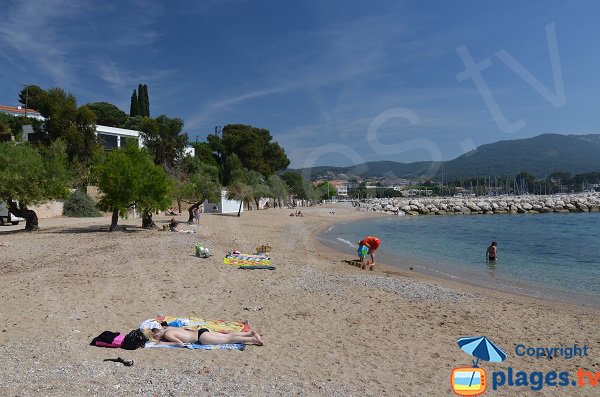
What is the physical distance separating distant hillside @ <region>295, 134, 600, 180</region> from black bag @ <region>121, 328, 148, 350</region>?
372ft

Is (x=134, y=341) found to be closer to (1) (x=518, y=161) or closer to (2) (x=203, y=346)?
(2) (x=203, y=346)

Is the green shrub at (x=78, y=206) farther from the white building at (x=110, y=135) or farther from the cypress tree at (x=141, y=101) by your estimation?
the cypress tree at (x=141, y=101)

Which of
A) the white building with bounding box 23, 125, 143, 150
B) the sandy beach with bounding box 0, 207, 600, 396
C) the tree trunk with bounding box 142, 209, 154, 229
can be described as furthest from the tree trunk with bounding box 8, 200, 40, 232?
the white building with bounding box 23, 125, 143, 150

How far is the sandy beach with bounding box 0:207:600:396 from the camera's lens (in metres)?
5.67

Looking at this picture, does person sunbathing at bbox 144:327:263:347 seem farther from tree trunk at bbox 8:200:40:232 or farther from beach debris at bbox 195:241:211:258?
tree trunk at bbox 8:200:40:232

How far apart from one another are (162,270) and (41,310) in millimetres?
4414

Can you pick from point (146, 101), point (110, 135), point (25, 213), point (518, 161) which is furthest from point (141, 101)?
point (518, 161)

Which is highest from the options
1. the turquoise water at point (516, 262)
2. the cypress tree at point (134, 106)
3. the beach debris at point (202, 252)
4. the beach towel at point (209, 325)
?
the cypress tree at point (134, 106)

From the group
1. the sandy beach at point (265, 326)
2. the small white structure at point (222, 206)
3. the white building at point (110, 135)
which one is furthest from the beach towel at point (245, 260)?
the white building at point (110, 135)

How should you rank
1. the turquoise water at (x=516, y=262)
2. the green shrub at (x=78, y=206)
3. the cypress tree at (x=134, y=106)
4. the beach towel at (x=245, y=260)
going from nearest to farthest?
1. the beach towel at (x=245, y=260)
2. the turquoise water at (x=516, y=262)
3. the green shrub at (x=78, y=206)
4. the cypress tree at (x=134, y=106)

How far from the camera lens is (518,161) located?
15625 cm

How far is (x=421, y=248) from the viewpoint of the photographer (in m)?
27.0
